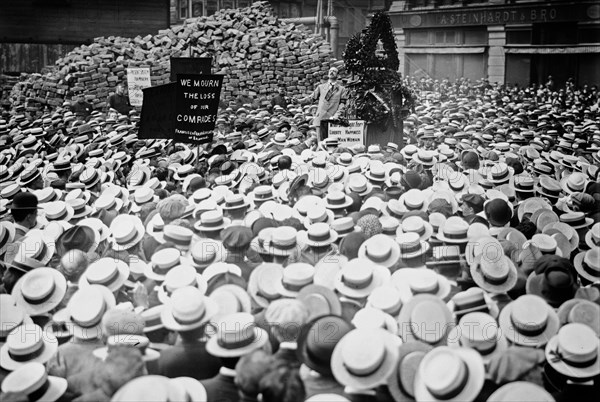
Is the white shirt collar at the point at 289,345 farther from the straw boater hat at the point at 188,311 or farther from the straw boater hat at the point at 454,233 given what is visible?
the straw boater hat at the point at 454,233

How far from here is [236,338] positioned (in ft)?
10.8

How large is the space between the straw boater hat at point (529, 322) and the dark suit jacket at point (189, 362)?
151 centimetres

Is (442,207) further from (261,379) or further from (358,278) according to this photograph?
(261,379)

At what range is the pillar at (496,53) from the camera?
17.5 meters

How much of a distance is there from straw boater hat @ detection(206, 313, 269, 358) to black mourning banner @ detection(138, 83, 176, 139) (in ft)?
17.6

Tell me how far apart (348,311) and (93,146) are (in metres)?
7.36

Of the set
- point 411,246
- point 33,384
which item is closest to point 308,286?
point 411,246

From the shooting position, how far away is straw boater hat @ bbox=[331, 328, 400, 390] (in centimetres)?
293

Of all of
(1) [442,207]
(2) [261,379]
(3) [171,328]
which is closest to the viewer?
(2) [261,379]

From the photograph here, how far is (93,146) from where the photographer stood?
10.0 metres

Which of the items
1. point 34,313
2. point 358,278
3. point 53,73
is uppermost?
point 53,73

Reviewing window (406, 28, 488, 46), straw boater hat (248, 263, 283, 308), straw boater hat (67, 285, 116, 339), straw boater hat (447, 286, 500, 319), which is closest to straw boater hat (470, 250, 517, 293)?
straw boater hat (447, 286, 500, 319)

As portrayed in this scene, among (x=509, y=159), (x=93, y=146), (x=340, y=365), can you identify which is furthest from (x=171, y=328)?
(x=93, y=146)

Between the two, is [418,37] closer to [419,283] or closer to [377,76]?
[377,76]
